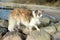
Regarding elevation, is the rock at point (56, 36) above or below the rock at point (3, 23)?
below

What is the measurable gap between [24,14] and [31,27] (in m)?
0.22

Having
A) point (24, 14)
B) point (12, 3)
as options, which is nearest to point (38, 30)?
point (24, 14)

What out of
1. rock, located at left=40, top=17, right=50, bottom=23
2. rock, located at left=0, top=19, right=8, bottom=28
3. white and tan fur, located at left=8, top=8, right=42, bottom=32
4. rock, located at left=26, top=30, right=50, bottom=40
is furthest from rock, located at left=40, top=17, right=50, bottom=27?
rock, located at left=0, top=19, right=8, bottom=28

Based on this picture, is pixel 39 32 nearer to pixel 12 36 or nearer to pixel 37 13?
pixel 37 13

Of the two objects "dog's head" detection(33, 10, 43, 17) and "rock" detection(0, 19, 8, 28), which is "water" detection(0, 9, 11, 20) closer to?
"rock" detection(0, 19, 8, 28)

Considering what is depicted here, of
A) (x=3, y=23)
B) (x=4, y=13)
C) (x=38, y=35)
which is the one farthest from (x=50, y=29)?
(x=4, y=13)

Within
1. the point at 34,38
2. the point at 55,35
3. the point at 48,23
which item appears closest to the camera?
the point at 34,38

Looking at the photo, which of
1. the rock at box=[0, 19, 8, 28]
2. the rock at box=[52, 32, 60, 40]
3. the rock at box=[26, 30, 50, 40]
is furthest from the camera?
the rock at box=[0, 19, 8, 28]

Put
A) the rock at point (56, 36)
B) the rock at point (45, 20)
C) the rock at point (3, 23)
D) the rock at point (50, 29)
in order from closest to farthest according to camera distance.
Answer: the rock at point (56, 36) < the rock at point (50, 29) < the rock at point (3, 23) < the rock at point (45, 20)

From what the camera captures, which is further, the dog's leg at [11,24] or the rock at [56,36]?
the dog's leg at [11,24]

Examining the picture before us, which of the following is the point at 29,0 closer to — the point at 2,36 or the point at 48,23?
the point at 48,23

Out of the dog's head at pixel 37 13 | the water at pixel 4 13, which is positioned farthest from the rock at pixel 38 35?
the water at pixel 4 13

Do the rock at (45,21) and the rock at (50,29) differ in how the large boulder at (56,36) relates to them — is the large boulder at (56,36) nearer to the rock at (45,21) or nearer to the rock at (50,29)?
the rock at (50,29)

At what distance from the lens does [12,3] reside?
329 centimetres
